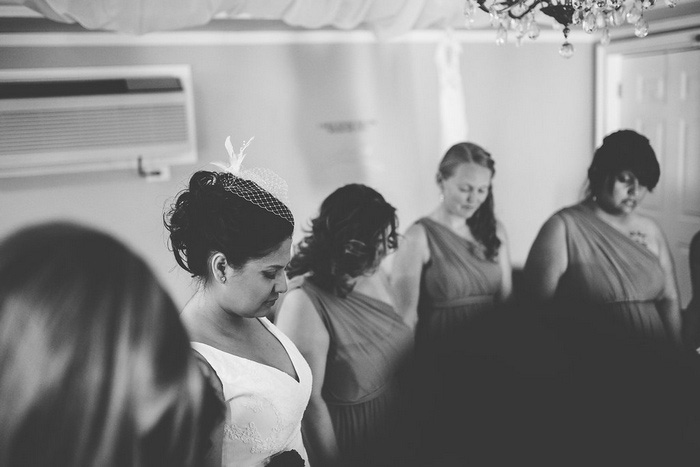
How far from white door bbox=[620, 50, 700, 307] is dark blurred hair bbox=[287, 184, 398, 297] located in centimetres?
271

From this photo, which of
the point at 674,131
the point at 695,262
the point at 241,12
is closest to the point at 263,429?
the point at 241,12

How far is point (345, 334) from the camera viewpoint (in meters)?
2.14

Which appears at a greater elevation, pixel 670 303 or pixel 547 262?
pixel 547 262

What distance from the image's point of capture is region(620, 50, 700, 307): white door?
4.02 meters

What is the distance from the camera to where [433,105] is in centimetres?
415

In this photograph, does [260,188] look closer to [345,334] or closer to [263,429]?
[263,429]

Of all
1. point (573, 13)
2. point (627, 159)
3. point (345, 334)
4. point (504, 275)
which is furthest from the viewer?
point (504, 275)

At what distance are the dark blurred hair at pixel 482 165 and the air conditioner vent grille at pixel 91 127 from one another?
1.30 m

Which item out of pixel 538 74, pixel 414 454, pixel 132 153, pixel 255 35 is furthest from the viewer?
pixel 538 74

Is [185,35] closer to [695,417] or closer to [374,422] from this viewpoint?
[374,422]

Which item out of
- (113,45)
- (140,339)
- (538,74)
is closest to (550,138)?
(538,74)

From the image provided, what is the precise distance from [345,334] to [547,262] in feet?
3.71

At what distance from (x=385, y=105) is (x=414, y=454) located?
2.24 meters

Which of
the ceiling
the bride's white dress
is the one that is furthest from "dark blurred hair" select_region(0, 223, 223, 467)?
the ceiling
